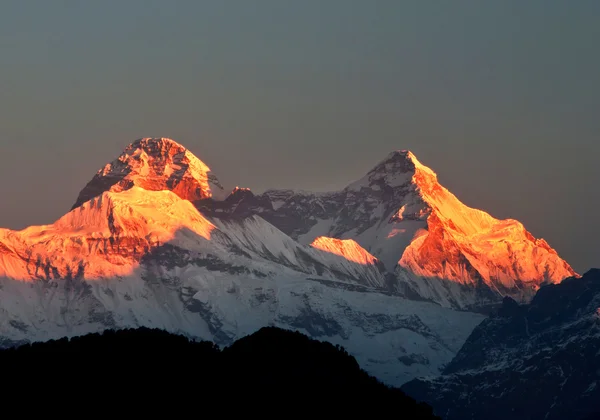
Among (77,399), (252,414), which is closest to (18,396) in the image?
(77,399)

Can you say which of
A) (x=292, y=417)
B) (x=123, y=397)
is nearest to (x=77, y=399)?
(x=123, y=397)

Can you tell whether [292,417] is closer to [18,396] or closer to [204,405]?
[204,405]

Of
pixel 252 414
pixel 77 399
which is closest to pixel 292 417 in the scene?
pixel 252 414

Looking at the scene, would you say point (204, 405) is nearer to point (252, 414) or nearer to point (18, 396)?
point (252, 414)

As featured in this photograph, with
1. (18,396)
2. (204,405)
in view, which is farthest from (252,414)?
(18,396)

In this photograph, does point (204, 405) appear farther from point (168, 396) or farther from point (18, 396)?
point (18, 396)
